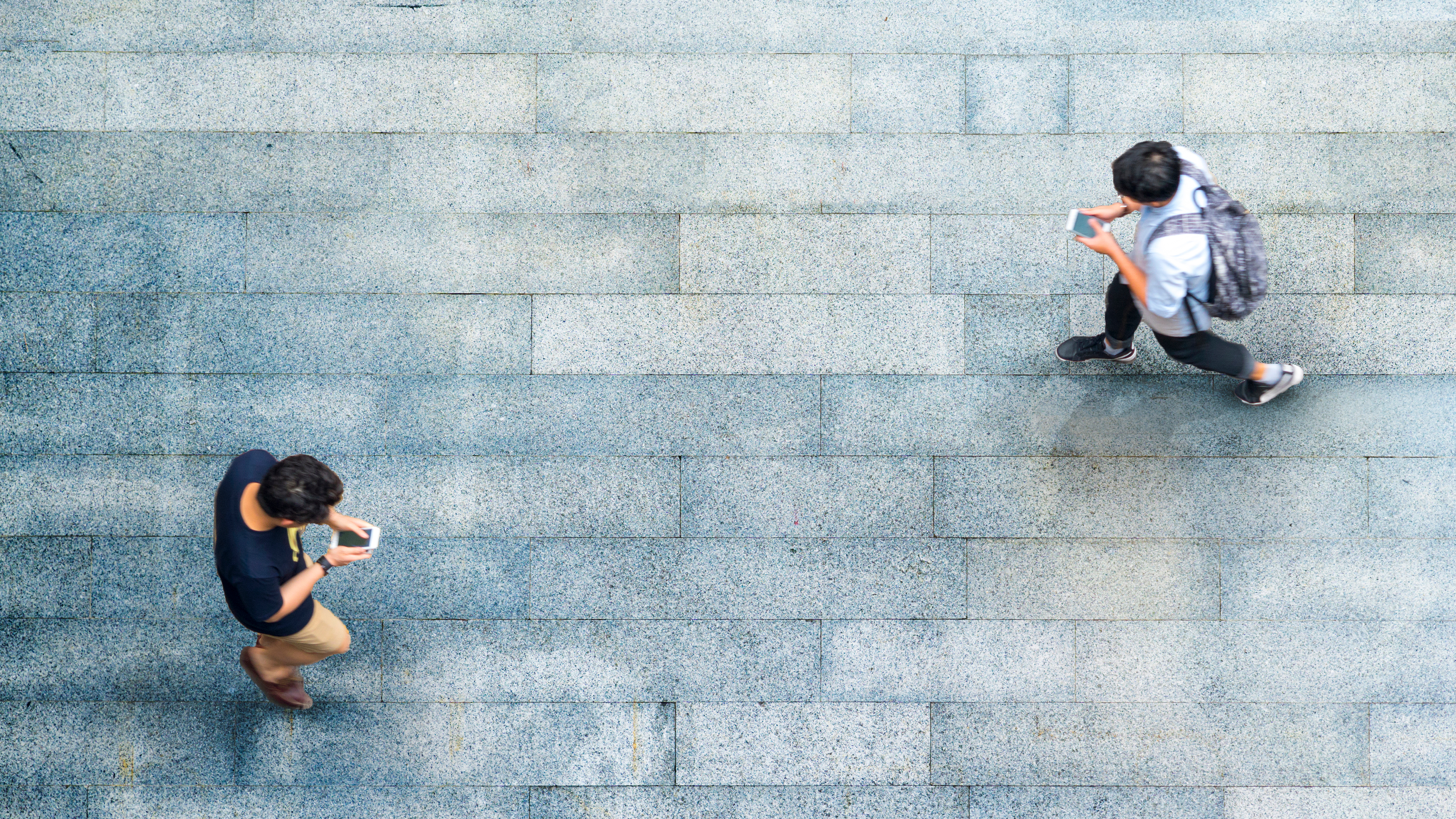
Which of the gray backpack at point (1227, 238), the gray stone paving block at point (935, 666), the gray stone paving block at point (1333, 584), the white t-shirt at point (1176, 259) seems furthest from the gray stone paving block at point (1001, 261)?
the gray stone paving block at point (935, 666)

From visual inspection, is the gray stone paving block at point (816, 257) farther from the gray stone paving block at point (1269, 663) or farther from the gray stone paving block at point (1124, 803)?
the gray stone paving block at point (1124, 803)

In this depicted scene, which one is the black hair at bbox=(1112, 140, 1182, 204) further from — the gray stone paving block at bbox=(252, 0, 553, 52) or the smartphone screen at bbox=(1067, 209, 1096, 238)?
the gray stone paving block at bbox=(252, 0, 553, 52)

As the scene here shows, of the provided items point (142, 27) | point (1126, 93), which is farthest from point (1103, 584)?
point (142, 27)

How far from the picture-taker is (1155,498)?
589cm

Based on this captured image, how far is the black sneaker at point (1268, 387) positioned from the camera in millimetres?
5605

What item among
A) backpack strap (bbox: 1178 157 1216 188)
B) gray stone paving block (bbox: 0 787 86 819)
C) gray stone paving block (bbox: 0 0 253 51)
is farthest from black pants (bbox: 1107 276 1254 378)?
gray stone paving block (bbox: 0 787 86 819)

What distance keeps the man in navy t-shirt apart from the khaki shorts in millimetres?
43

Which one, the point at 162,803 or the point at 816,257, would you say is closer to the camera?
the point at 162,803

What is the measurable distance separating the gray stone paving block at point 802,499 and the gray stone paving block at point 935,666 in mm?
642

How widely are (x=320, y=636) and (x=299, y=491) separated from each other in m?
1.30

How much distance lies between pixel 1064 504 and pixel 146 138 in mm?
6480

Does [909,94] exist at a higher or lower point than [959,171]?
higher

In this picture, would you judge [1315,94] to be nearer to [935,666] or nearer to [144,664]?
[935,666]

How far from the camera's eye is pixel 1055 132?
5.98 meters
